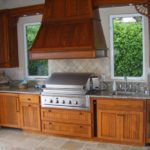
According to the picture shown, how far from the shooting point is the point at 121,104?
4039mm

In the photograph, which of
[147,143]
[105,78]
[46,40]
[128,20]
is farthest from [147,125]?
[46,40]

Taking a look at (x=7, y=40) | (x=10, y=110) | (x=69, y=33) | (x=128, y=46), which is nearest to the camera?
(x=69, y=33)

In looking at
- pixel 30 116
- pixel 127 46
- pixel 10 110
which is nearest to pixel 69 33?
pixel 127 46

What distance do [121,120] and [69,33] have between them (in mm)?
1727

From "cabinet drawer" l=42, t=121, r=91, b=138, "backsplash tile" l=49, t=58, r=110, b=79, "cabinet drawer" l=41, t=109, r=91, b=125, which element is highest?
"backsplash tile" l=49, t=58, r=110, b=79

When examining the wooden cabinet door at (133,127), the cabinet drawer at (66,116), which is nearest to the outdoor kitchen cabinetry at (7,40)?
the cabinet drawer at (66,116)

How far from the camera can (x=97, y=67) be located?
15.6ft

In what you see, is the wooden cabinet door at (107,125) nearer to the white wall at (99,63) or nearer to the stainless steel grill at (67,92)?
the stainless steel grill at (67,92)

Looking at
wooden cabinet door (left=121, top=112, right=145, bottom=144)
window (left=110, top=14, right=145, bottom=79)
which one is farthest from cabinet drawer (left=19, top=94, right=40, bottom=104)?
wooden cabinet door (left=121, top=112, right=145, bottom=144)

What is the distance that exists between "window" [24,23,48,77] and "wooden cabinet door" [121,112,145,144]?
2.12 m

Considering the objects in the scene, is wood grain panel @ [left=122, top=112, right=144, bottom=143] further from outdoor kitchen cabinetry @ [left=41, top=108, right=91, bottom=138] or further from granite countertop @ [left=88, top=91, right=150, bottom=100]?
outdoor kitchen cabinetry @ [left=41, top=108, right=91, bottom=138]

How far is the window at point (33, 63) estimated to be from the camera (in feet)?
17.5

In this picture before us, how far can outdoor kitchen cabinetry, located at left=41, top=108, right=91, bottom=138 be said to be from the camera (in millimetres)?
4309

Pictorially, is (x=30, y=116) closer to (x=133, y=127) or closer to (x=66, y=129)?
(x=66, y=129)
